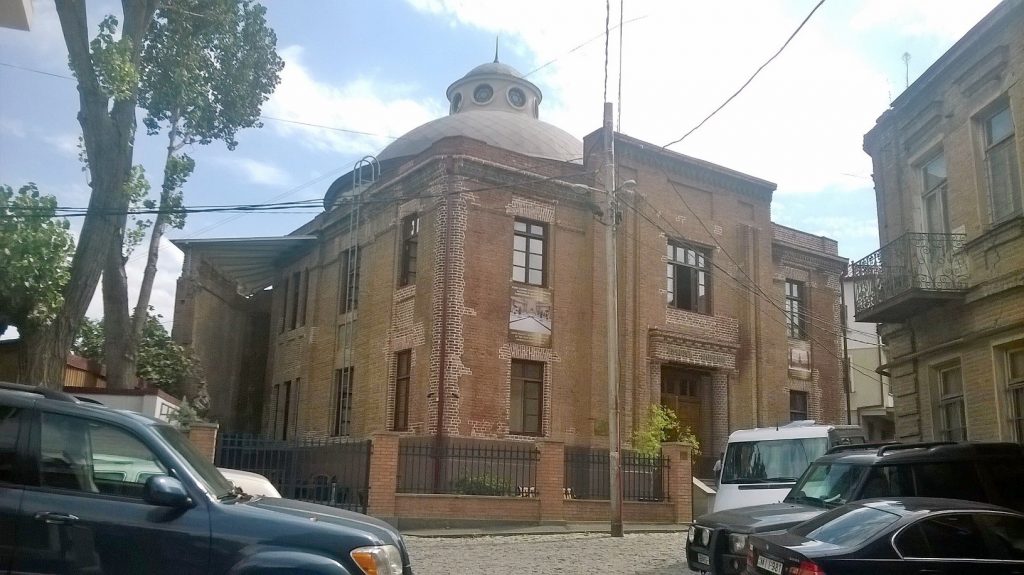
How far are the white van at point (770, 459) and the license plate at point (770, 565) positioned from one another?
5.78 metres

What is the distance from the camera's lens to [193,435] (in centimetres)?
1509

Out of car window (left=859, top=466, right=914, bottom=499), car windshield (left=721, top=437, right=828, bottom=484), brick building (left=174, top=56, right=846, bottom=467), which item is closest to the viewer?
car window (left=859, top=466, right=914, bottom=499)

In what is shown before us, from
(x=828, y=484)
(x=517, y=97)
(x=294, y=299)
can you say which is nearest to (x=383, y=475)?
(x=828, y=484)

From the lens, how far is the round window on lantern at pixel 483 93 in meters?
33.3

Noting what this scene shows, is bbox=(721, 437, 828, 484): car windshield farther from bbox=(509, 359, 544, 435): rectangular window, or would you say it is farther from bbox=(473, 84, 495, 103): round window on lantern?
bbox=(473, 84, 495, 103): round window on lantern

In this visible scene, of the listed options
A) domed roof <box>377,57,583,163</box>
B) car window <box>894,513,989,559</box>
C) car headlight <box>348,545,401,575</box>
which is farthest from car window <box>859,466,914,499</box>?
domed roof <box>377,57,583,163</box>

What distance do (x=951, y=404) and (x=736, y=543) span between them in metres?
7.03

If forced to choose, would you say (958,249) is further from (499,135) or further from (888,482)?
(499,135)

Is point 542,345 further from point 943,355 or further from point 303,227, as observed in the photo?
point 303,227

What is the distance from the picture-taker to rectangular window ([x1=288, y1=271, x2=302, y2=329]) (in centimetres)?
2911

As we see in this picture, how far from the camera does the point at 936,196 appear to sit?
14820 mm

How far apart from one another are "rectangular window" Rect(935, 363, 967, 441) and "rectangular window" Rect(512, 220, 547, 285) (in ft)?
33.4

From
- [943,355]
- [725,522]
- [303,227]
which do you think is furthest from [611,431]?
[303,227]

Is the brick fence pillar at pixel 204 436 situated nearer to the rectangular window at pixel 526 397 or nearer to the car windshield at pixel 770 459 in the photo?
the rectangular window at pixel 526 397
